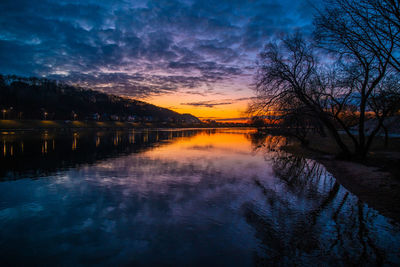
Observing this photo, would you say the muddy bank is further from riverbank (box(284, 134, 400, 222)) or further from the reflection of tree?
the reflection of tree

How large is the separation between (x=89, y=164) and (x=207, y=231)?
15692mm

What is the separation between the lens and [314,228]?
318 inches

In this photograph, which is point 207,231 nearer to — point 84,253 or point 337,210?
point 84,253

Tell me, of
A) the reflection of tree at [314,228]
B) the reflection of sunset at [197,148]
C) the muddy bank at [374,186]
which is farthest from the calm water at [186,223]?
the reflection of sunset at [197,148]

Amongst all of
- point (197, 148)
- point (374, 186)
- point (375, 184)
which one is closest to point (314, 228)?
point (374, 186)


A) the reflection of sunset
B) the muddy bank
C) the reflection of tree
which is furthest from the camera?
the reflection of sunset

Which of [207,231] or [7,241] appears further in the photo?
[207,231]

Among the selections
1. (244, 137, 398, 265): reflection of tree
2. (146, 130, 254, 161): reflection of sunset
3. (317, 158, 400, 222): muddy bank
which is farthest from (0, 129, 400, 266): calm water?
(146, 130, 254, 161): reflection of sunset

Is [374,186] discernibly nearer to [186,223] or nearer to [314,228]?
[314,228]

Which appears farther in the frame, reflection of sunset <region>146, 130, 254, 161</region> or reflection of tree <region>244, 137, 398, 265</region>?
reflection of sunset <region>146, 130, 254, 161</region>

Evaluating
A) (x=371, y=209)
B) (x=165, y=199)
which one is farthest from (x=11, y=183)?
(x=371, y=209)

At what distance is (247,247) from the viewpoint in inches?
271

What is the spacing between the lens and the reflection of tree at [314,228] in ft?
20.9

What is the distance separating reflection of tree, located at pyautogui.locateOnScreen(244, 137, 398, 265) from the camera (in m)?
6.36
